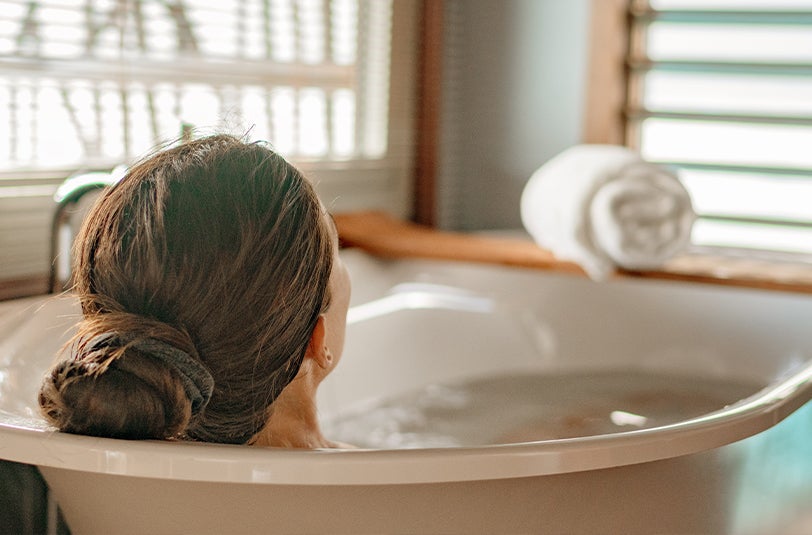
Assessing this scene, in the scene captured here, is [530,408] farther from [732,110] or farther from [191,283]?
[191,283]

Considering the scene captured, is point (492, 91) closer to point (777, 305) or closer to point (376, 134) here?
point (376, 134)

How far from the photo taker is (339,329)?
111 centimetres

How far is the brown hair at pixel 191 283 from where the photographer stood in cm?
92

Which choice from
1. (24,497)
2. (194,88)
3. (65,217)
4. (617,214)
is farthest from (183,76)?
(24,497)

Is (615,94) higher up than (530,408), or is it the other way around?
(615,94)

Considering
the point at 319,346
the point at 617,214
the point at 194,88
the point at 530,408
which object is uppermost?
the point at 194,88

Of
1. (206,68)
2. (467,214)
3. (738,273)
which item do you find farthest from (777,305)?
(206,68)

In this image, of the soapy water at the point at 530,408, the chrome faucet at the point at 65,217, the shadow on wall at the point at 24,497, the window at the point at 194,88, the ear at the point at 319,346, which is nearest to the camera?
the ear at the point at 319,346

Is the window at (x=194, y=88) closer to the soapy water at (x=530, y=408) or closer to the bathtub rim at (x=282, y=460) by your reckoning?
the soapy water at (x=530, y=408)

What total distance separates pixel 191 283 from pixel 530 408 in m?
1.49

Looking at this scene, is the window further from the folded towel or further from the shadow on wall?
the folded towel

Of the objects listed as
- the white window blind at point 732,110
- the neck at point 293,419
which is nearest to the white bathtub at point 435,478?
the neck at point 293,419

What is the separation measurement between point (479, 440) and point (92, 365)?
1.31m

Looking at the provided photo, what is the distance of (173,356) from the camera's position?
3.00 ft
